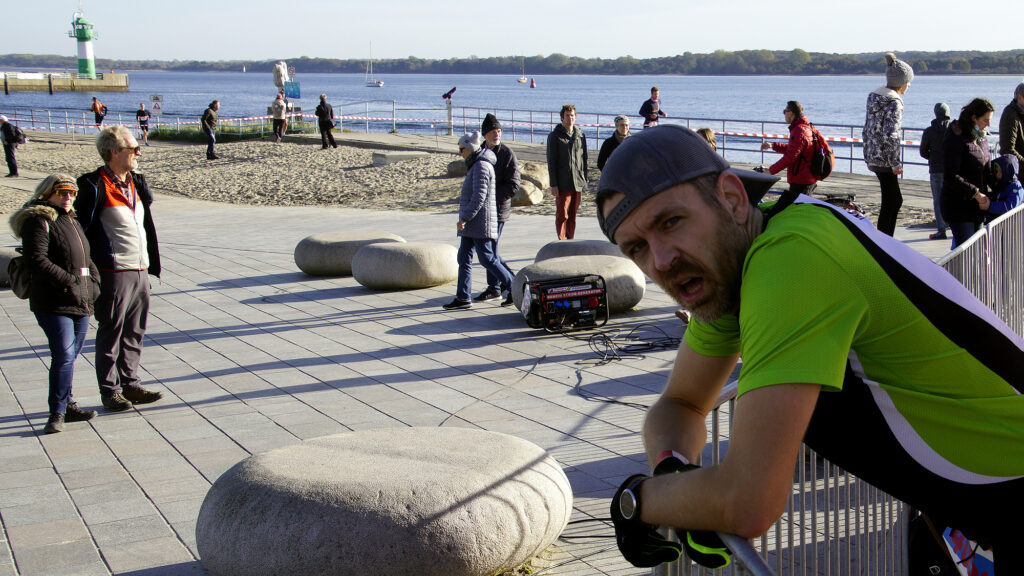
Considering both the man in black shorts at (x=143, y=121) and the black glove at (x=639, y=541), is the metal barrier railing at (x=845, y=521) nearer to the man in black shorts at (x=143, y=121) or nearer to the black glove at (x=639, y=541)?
the black glove at (x=639, y=541)

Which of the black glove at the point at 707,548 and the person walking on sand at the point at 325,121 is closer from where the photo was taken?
the black glove at the point at 707,548

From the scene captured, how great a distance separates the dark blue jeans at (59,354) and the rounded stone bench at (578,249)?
5890 mm

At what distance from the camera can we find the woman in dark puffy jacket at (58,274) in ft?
22.1

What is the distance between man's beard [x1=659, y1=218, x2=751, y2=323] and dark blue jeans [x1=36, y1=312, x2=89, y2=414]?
594cm

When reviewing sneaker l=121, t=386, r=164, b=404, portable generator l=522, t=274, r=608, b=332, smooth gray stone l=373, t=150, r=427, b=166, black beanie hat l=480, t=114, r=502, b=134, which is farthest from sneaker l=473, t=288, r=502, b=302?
smooth gray stone l=373, t=150, r=427, b=166

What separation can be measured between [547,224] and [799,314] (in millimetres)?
16172

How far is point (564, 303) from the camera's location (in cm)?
939

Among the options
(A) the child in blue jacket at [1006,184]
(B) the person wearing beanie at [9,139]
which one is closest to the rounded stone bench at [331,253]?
(A) the child in blue jacket at [1006,184]

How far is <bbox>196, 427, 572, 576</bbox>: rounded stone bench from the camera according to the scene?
394cm

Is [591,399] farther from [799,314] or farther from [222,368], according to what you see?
[799,314]

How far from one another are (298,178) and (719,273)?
2734 centimetres

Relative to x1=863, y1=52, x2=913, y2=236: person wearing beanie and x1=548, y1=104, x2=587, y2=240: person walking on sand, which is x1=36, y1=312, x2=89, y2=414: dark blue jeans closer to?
x1=548, y1=104, x2=587, y2=240: person walking on sand

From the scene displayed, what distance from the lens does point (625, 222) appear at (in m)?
2.06

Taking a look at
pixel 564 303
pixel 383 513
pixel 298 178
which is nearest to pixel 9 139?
pixel 298 178
